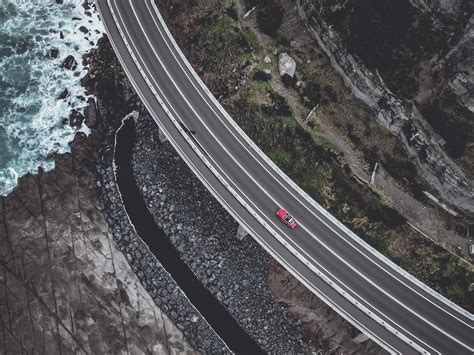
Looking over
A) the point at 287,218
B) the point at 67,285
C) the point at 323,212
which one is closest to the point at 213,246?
the point at 287,218

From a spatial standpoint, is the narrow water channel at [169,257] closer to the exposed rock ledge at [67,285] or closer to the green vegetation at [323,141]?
the exposed rock ledge at [67,285]

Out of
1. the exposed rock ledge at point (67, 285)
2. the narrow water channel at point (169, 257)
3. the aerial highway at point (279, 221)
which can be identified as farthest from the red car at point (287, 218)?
the exposed rock ledge at point (67, 285)

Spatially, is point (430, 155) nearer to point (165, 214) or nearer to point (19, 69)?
point (165, 214)

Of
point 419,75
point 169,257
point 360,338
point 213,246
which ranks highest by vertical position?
point 419,75

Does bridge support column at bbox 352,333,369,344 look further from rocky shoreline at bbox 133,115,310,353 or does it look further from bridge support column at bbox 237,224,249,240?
bridge support column at bbox 237,224,249,240

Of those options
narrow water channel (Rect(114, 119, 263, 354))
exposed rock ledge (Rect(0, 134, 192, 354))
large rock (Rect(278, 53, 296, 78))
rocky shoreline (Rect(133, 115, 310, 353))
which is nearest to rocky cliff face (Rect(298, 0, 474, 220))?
large rock (Rect(278, 53, 296, 78))

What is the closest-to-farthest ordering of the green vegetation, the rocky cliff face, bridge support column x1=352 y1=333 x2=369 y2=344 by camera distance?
the rocky cliff face
bridge support column x1=352 y1=333 x2=369 y2=344
the green vegetation

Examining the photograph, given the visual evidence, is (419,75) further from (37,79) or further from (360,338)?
(37,79)
